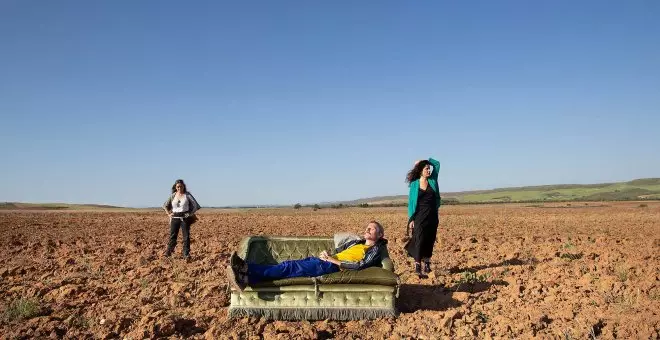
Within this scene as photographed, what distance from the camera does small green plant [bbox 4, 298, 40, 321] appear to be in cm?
601

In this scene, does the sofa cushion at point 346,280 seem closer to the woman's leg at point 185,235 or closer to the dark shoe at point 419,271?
the dark shoe at point 419,271

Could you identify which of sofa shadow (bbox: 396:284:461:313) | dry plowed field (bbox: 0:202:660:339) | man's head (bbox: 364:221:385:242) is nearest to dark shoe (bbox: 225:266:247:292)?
dry plowed field (bbox: 0:202:660:339)

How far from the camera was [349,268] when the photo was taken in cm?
594

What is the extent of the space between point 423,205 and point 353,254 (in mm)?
2168

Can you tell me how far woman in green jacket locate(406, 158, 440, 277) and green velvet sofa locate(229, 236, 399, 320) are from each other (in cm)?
224

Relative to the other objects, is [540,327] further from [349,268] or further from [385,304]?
[349,268]

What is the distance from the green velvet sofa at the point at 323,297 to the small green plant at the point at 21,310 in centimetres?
284

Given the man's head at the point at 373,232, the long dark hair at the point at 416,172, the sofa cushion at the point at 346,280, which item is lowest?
the sofa cushion at the point at 346,280

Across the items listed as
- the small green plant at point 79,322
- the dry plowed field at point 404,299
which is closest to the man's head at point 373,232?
the dry plowed field at point 404,299

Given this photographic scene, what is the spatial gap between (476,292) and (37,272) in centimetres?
855

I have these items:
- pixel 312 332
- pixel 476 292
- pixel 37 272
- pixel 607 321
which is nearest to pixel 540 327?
pixel 607 321

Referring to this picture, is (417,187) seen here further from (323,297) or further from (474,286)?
(323,297)

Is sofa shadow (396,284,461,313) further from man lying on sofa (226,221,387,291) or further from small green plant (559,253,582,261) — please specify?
small green plant (559,253,582,261)

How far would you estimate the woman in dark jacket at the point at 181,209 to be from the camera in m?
10.4
